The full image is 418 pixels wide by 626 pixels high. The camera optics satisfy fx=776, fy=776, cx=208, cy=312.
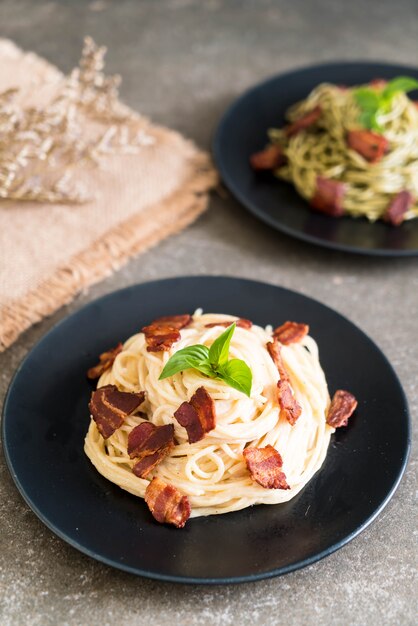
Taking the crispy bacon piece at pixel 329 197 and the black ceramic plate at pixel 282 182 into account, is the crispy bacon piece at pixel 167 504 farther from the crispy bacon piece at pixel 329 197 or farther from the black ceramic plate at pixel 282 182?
the crispy bacon piece at pixel 329 197

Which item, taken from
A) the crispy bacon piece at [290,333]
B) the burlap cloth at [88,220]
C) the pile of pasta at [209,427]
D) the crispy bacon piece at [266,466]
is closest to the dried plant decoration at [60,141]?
the burlap cloth at [88,220]

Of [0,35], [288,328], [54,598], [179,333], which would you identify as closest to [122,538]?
[54,598]

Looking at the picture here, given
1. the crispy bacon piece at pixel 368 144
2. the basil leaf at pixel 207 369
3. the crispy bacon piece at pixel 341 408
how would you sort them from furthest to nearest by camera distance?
the crispy bacon piece at pixel 368 144 < the crispy bacon piece at pixel 341 408 < the basil leaf at pixel 207 369

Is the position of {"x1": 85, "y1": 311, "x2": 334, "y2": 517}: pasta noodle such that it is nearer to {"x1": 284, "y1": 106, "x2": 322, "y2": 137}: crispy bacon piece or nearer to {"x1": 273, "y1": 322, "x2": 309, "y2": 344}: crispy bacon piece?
{"x1": 273, "y1": 322, "x2": 309, "y2": 344}: crispy bacon piece

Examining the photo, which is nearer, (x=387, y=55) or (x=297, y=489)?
→ (x=297, y=489)

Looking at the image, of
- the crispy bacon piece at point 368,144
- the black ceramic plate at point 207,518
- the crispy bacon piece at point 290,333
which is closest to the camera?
the black ceramic plate at point 207,518

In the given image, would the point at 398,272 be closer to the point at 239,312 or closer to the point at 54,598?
the point at 239,312

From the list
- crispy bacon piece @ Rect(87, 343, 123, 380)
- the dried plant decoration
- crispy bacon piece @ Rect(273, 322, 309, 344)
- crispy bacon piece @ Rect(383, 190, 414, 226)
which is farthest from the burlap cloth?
crispy bacon piece @ Rect(273, 322, 309, 344)
